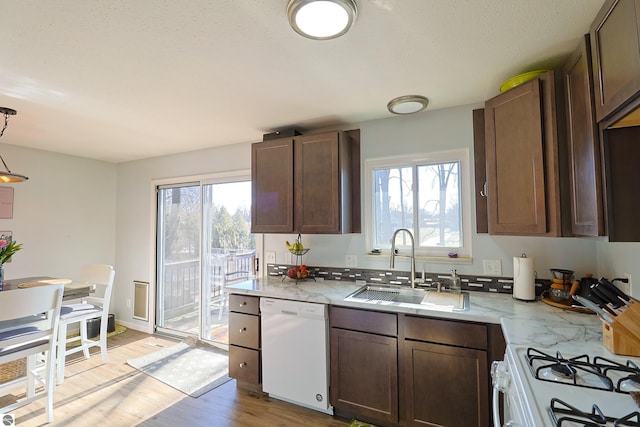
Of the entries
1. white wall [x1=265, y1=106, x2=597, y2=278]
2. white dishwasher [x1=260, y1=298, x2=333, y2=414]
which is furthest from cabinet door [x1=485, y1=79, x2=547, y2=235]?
white dishwasher [x1=260, y1=298, x2=333, y2=414]

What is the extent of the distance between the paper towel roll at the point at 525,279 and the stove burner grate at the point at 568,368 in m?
0.84

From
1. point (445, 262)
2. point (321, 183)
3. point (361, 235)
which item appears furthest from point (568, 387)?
point (321, 183)

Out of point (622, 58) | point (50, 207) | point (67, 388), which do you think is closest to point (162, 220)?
point (50, 207)

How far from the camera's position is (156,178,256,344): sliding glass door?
3.40m

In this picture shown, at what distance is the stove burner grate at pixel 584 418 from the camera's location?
77cm

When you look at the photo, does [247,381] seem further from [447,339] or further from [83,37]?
[83,37]

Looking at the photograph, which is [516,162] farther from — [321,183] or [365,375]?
[365,375]

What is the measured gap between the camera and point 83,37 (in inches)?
56.7

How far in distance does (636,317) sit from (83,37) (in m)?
2.70

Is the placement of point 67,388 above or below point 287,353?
below

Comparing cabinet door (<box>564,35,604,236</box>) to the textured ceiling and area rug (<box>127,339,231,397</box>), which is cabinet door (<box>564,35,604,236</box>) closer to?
the textured ceiling

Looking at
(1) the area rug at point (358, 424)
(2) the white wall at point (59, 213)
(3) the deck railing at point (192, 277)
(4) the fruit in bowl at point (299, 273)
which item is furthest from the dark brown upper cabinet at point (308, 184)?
(2) the white wall at point (59, 213)

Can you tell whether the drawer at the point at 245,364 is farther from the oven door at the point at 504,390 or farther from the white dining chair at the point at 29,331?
the oven door at the point at 504,390

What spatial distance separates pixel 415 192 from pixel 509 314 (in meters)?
1.14
